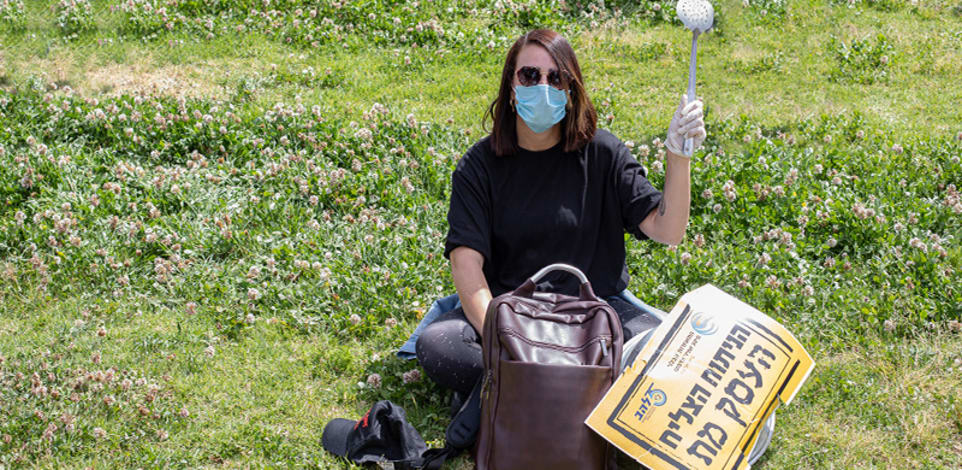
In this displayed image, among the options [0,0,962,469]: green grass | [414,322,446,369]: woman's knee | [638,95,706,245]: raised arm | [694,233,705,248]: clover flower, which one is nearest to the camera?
[638,95,706,245]: raised arm

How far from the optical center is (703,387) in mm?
3525

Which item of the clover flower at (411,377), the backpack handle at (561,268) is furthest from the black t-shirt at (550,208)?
the clover flower at (411,377)

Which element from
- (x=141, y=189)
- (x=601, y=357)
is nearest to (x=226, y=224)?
(x=141, y=189)

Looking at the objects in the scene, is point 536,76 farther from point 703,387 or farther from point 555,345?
point 703,387

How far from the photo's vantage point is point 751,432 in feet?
11.6

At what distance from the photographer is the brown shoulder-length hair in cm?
389

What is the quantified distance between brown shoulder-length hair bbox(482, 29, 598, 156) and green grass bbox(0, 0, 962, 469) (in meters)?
1.30

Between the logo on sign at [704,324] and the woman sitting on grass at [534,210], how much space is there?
1.30 ft

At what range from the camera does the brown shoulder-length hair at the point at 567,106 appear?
153 inches

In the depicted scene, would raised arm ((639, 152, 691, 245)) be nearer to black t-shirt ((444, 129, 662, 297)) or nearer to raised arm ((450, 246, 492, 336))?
black t-shirt ((444, 129, 662, 297))

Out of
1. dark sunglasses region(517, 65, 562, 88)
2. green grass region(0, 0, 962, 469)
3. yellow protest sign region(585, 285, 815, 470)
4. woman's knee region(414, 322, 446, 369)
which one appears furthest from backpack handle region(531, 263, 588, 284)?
green grass region(0, 0, 962, 469)

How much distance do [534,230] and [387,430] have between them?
1.09 m

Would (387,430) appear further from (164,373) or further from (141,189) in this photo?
(141,189)

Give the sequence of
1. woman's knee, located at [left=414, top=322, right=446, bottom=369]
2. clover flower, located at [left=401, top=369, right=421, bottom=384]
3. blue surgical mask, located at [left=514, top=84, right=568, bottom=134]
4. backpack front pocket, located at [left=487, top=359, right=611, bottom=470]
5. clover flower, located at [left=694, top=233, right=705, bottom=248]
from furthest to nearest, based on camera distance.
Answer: clover flower, located at [left=694, top=233, right=705, bottom=248] < clover flower, located at [left=401, top=369, right=421, bottom=384] < woman's knee, located at [left=414, top=322, right=446, bottom=369] < blue surgical mask, located at [left=514, top=84, right=568, bottom=134] < backpack front pocket, located at [left=487, top=359, right=611, bottom=470]
